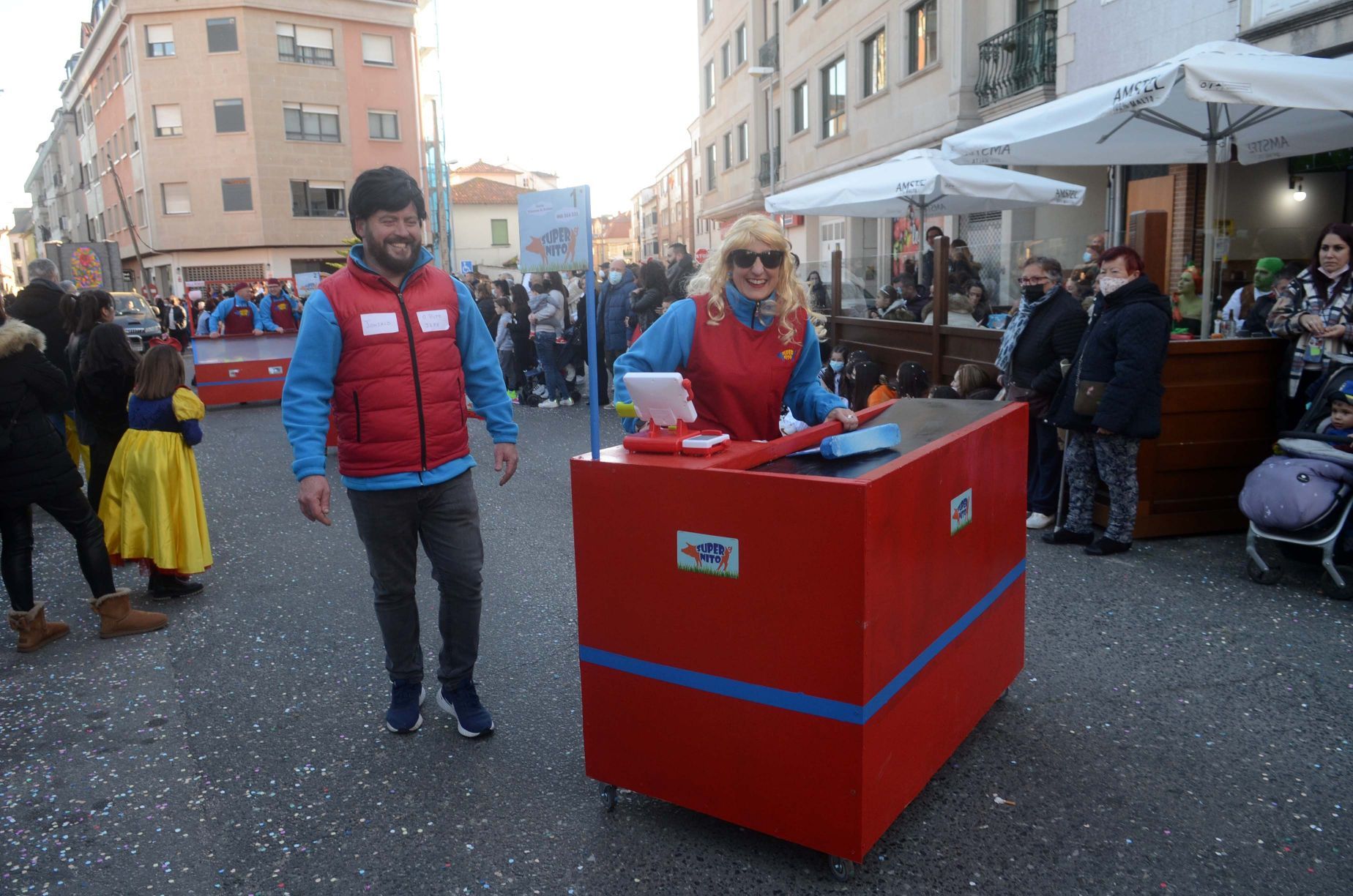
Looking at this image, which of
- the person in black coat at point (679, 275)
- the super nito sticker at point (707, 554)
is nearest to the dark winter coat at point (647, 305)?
the person in black coat at point (679, 275)

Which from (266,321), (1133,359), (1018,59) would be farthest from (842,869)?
(1018,59)

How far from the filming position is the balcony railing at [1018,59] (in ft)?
51.8

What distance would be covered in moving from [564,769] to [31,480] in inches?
122

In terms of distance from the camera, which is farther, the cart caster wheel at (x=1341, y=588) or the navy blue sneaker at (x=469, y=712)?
the cart caster wheel at (x=1341, y=588)

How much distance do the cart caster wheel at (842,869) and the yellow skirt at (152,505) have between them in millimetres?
4324

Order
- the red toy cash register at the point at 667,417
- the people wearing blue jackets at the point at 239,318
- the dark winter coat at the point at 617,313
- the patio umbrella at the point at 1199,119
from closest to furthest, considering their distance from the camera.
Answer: the red toy cash register at the point at 667,417, the patio umbrella at the point at 1199,119, the dark winter coat at the point at 617,313, the people wearing blue jackets at the point at 239,318

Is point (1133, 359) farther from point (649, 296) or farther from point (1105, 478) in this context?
point (649, 296)

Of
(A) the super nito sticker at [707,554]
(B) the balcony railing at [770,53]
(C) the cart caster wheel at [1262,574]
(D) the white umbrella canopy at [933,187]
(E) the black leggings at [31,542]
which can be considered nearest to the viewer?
(A) the super nito sticker at [707,554]

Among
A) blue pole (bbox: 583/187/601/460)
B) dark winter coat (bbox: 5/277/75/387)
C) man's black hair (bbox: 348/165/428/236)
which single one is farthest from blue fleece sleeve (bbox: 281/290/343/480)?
dark winter coat (bbox: 5/277/75/387)

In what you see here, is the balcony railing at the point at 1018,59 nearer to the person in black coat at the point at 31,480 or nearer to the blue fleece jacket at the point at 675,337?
the blue fleece jacket at the point at 675,337

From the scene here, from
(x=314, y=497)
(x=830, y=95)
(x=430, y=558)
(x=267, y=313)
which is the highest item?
(x=830, y=95)

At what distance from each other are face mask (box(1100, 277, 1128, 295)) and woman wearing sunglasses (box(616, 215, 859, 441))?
3004 mm

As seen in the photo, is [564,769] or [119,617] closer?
[564,769]

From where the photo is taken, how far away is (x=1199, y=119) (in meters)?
8.11
